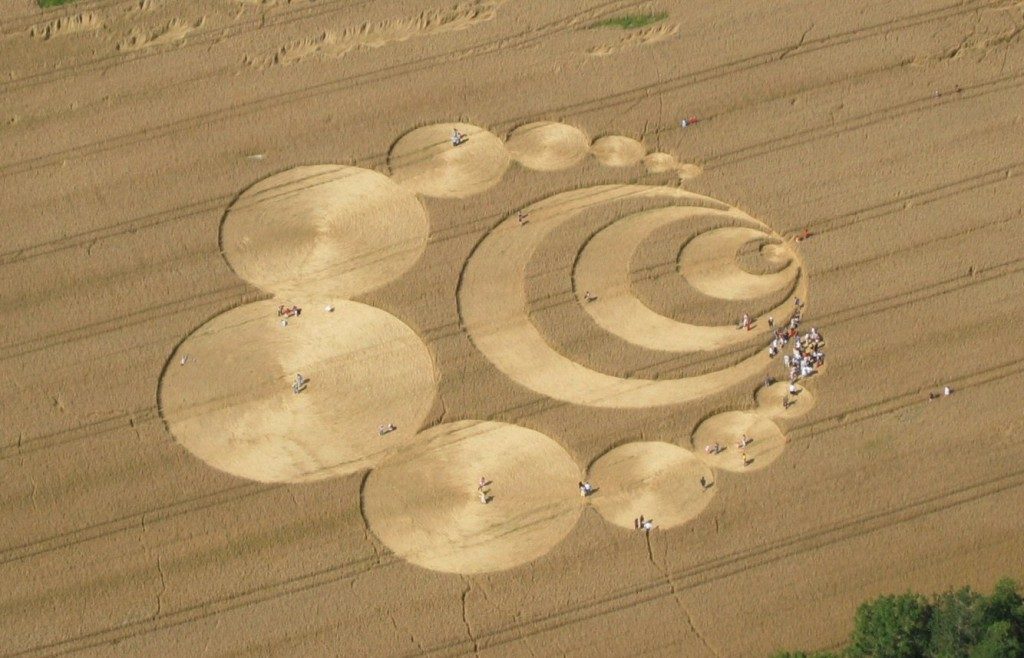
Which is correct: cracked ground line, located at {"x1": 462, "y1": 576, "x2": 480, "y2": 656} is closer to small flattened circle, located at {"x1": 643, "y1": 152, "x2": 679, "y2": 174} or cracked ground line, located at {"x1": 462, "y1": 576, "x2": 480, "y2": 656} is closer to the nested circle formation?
the nested circle formation

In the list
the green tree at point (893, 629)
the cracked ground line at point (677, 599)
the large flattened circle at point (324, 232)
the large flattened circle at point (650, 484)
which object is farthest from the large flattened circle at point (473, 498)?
the green tree at point (893, 629)

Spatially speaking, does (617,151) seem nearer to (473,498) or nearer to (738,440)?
(738,440)

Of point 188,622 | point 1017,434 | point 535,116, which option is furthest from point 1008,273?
point 188,622

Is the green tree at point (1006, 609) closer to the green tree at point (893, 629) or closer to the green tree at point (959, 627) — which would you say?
the green tree at point (959, 627)

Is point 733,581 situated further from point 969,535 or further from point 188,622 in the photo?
point 188,622

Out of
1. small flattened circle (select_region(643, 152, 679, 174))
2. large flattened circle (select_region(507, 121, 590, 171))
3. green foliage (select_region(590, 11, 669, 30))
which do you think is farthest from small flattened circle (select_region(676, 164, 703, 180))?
green foliage (select_region(590, 11, 669, 30))

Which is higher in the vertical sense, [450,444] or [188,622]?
[450,444]

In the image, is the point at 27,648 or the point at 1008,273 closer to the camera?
the point at 27,648
